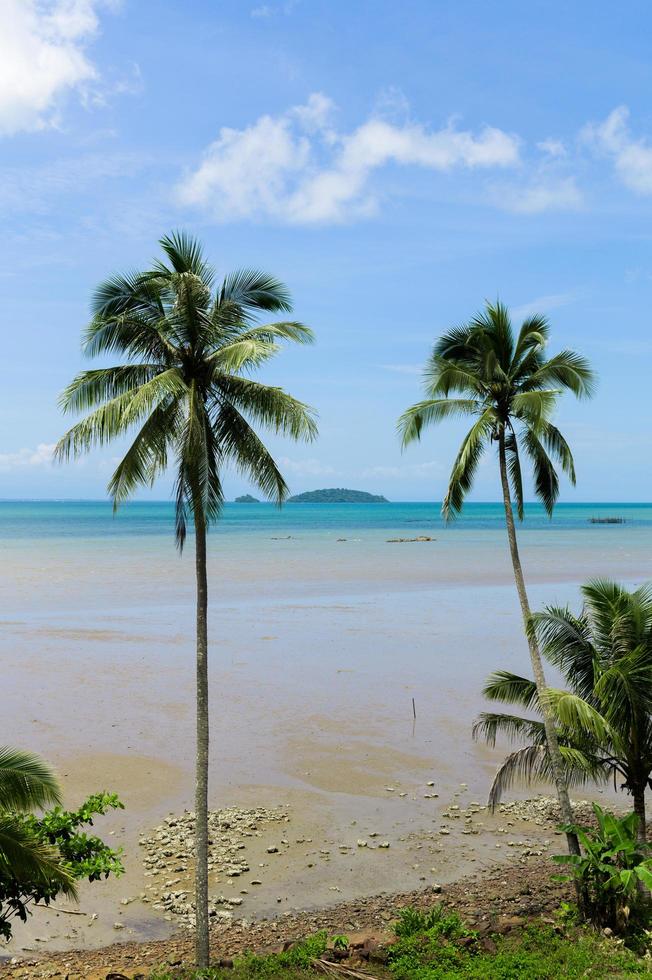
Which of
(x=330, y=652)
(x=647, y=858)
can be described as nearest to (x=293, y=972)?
(x=647, y=858)

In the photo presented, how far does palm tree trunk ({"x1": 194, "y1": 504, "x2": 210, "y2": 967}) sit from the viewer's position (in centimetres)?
1249

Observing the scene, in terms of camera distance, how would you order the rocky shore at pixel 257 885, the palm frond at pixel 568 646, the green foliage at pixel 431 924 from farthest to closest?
the palm frond at pixel 568 646 < the green foliage at pixel 431 924 < the rocky shore at pixel 257 885

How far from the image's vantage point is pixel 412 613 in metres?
47.1

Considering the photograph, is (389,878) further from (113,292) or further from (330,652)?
(330,652)

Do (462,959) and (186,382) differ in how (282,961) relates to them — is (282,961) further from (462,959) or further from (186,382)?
(186,382)

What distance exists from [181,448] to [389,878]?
980 cm

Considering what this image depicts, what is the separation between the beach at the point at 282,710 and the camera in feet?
54.8

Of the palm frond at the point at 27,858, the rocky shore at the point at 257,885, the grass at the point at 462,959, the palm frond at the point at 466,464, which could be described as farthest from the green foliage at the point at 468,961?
the palm frond at the point at 466,464

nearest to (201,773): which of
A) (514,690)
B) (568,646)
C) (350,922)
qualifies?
(350,922)

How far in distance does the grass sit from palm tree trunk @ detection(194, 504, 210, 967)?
1.92 feet

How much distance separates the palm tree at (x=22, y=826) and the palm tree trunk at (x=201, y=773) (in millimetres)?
3300

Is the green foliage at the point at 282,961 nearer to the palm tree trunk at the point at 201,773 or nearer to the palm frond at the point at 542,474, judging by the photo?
the palm tree trunk at the point at 201,773

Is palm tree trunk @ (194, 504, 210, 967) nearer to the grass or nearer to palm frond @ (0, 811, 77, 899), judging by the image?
the grass

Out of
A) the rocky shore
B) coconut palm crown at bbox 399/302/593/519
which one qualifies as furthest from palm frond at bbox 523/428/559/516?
the rocky shore
